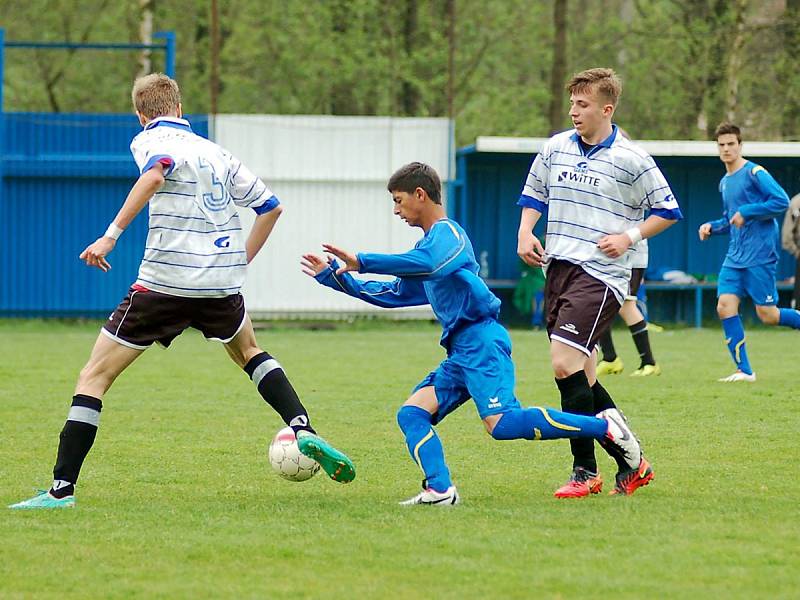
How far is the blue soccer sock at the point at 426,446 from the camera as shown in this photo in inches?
246

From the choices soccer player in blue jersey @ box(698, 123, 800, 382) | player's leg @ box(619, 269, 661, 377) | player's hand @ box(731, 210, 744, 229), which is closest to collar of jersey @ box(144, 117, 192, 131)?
soccer player in blue jersey @ box(698, 123, 800, 382)

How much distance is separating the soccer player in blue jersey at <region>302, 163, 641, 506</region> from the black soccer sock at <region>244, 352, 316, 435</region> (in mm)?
489

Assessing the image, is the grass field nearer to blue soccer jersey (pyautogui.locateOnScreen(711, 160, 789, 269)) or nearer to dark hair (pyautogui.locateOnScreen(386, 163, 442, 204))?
blue soccer jersey (pyautogui.locateOnScreen(711, 160, 789, 269))

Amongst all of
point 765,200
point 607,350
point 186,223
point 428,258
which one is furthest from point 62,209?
point 428,258

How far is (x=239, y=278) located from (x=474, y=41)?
26500 millimetres

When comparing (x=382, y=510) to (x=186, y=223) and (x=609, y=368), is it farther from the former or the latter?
(x=609, y=368)

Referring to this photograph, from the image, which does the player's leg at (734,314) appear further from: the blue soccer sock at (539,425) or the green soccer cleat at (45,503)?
the green soccer cleat at (45,503)

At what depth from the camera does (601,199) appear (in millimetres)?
6676

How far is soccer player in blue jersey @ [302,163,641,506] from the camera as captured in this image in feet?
20.3

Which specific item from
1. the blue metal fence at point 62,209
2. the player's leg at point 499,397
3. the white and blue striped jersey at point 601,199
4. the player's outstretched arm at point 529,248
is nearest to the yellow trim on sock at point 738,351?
the white and blue striped jersey at point 601,199

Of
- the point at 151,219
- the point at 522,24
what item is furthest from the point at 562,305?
the point at 522,24

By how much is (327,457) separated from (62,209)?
16.8 m

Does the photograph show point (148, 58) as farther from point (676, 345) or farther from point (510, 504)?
point (510, 504)

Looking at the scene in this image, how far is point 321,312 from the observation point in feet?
74.9
